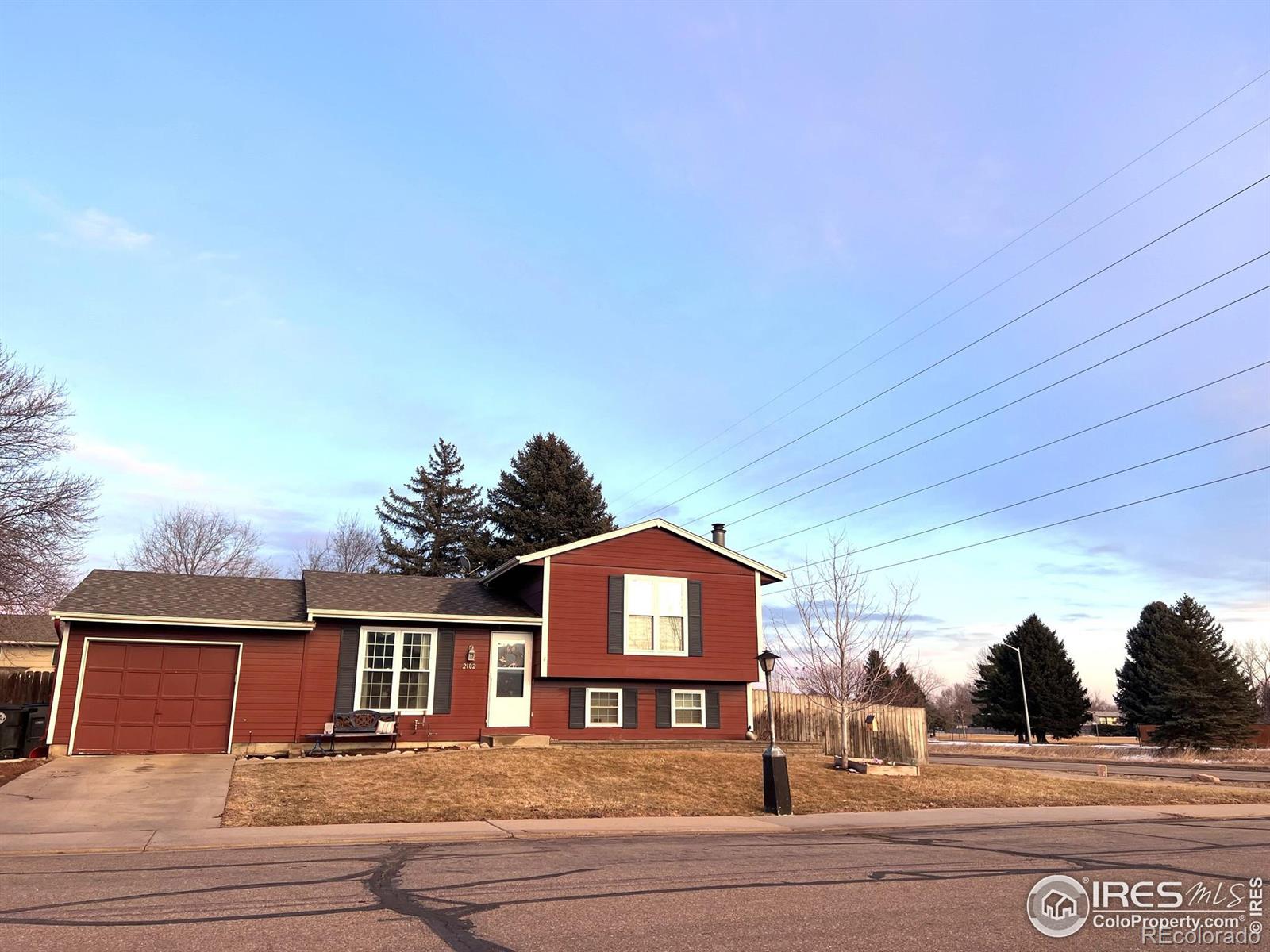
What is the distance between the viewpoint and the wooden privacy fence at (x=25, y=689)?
2497cm

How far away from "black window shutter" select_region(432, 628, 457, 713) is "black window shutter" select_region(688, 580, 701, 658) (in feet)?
22.8

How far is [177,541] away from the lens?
58.7 metres

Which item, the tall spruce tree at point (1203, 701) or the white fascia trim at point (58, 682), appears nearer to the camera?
the white fascia trim at point (58, 682)

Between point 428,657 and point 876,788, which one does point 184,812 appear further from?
point 876,788

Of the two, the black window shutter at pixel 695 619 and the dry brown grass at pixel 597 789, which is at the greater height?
the black window shutter at pixel 695 619

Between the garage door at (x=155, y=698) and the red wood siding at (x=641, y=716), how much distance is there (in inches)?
318

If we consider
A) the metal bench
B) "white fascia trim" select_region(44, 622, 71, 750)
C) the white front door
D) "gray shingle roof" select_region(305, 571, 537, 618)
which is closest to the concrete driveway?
"white fascia trim" select_region(44, 622, 71, 750)

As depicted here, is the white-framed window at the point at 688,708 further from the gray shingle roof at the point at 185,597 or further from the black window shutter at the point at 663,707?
the gray shingle roof at the point at 185,597

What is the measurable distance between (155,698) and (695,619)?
14.4 m

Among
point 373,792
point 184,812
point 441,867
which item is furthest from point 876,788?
point 184,812

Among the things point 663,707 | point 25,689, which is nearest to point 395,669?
point 663,707

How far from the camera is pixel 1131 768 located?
115 ft

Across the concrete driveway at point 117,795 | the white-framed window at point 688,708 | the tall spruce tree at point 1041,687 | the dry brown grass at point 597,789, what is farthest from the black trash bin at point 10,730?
the tall spruce tree at point 1041,687

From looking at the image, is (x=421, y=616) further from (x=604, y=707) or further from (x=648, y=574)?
(x=648, y=574)
